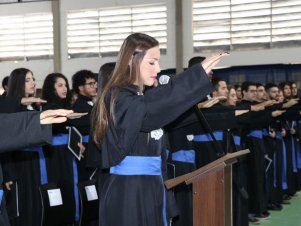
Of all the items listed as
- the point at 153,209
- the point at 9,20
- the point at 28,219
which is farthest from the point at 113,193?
the point at 9,20

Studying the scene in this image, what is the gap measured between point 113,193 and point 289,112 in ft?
17.9

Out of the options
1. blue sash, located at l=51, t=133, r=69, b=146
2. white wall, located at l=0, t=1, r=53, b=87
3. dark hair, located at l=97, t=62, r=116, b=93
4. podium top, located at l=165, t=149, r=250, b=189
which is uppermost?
white wall, located at l=0, t=1, r=53, b=87

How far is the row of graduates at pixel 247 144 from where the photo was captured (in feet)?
14.2

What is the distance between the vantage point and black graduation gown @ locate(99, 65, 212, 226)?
6.98ft

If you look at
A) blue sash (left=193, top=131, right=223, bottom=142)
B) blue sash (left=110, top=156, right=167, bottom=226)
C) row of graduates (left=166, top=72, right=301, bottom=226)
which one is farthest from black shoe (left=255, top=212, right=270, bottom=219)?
blue sash (left=110, top=156, right=167, bottom=226)

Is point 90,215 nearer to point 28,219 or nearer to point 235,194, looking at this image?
point 28,219

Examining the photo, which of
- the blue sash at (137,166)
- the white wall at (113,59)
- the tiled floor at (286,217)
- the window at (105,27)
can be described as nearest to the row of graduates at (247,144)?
the tiled floor at (286,217)

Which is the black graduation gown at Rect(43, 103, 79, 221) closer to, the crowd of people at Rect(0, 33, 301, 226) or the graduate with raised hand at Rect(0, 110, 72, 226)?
the crowd of people at Rect(0, 33, 301, 226)

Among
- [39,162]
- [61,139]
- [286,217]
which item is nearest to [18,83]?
[61,139]

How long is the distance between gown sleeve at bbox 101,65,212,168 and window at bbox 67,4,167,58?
8.88 m

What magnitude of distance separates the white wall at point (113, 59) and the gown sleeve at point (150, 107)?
806 centimetres

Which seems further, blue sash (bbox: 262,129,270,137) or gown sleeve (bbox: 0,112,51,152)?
blue sash (bbox: 262,129,270,137)

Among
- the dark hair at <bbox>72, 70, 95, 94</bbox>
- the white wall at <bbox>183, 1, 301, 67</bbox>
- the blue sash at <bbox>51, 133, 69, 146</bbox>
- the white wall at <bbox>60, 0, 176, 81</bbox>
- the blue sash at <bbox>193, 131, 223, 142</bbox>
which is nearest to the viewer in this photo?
the blue sash at <bbox>193, 131, 223, 142</bbox>

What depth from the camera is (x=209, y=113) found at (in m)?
4.38
